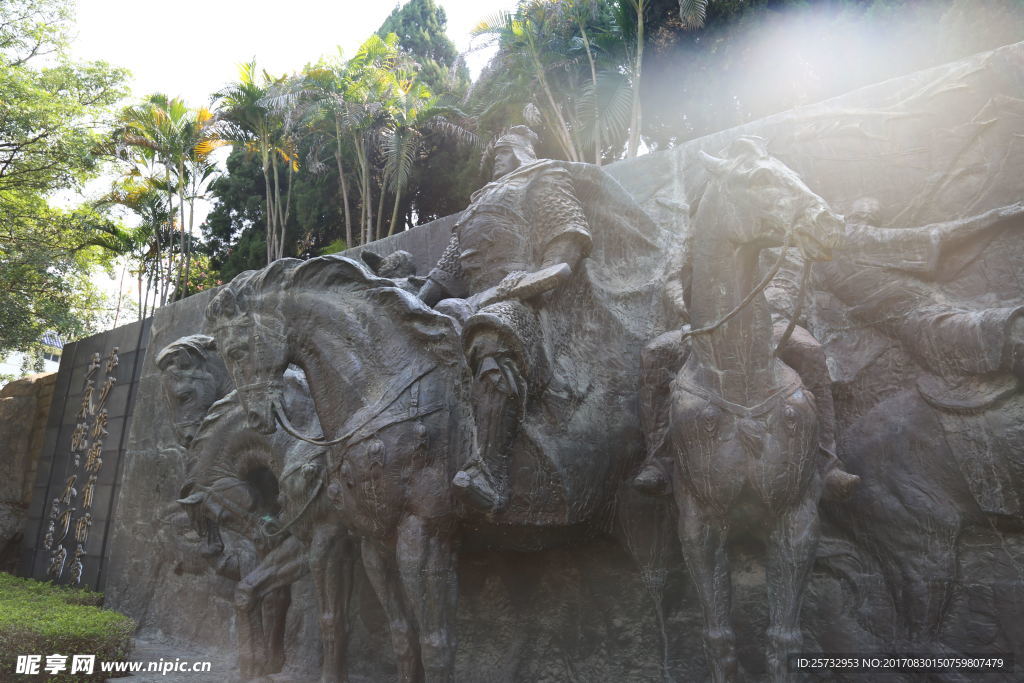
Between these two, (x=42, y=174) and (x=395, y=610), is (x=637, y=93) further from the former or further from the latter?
(x=395, y=610)

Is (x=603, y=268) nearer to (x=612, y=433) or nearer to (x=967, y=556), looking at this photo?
(x=612, y=433)

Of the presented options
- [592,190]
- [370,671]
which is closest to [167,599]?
[370,671]

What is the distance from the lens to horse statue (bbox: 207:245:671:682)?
3.95 meters

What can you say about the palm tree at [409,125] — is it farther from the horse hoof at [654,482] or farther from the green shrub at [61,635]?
the horse hoof at [654,482]

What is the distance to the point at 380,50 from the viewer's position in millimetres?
20281

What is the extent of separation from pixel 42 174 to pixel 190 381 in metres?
11.7

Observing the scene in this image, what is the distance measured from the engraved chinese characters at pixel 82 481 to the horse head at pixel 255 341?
6759mm

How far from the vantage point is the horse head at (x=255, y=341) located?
409 cm

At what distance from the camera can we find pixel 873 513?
372 centimetres

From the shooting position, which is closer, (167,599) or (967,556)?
(967,556)

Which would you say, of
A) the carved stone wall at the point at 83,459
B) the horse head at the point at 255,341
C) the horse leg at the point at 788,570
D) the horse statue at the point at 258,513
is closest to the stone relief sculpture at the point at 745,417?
the horse leg at the point at 788,570

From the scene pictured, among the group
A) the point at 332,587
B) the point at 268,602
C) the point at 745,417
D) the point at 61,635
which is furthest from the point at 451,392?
the point at 61,635

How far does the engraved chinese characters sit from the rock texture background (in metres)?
6.05

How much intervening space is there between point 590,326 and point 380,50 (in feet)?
58.8
